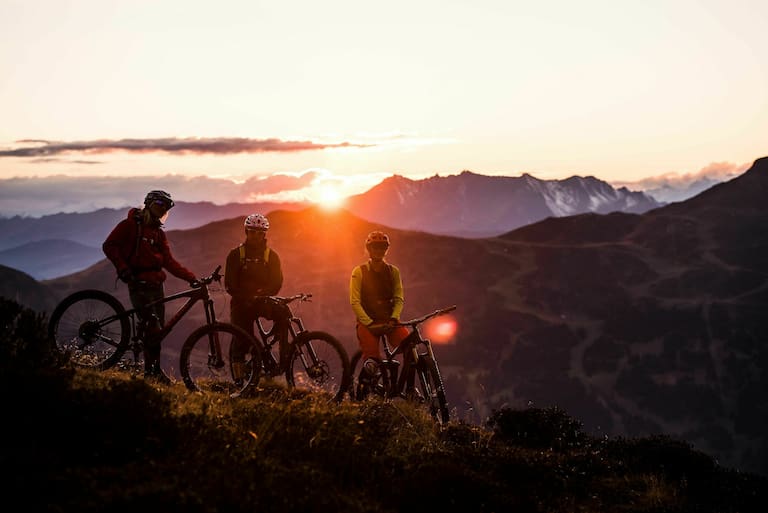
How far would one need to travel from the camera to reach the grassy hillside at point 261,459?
5664mm

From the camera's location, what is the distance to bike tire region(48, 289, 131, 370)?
34.8 ft

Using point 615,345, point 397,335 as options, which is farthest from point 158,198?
point 615,345

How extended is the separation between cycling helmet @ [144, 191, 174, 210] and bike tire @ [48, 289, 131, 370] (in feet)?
5.60

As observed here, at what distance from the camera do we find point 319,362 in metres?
10.6

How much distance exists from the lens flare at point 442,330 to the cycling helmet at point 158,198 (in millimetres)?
152299

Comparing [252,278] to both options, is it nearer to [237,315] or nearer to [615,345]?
[237,315]

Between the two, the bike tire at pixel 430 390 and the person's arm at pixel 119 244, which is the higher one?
the person's arm at pixel 119 244

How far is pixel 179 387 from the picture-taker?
10.1m

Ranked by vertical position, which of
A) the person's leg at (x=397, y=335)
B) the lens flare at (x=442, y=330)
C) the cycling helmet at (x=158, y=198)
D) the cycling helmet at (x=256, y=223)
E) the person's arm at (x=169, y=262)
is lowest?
the lens flare at (x=442, y=330)

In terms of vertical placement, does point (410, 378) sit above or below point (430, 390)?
above

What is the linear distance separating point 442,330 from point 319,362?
551 ft

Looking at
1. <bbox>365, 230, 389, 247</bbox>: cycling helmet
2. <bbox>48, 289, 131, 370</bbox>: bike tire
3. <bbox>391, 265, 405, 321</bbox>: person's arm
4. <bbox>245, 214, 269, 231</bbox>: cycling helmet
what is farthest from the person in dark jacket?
<bbox>391, 265, 405, 321</bbox>: person's arm

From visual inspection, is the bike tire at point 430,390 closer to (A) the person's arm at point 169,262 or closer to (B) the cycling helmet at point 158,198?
(A) the person's arm at point 169,262

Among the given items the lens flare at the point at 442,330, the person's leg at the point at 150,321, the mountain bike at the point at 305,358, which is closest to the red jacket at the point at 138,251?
the person's leg at the point at 150,321
